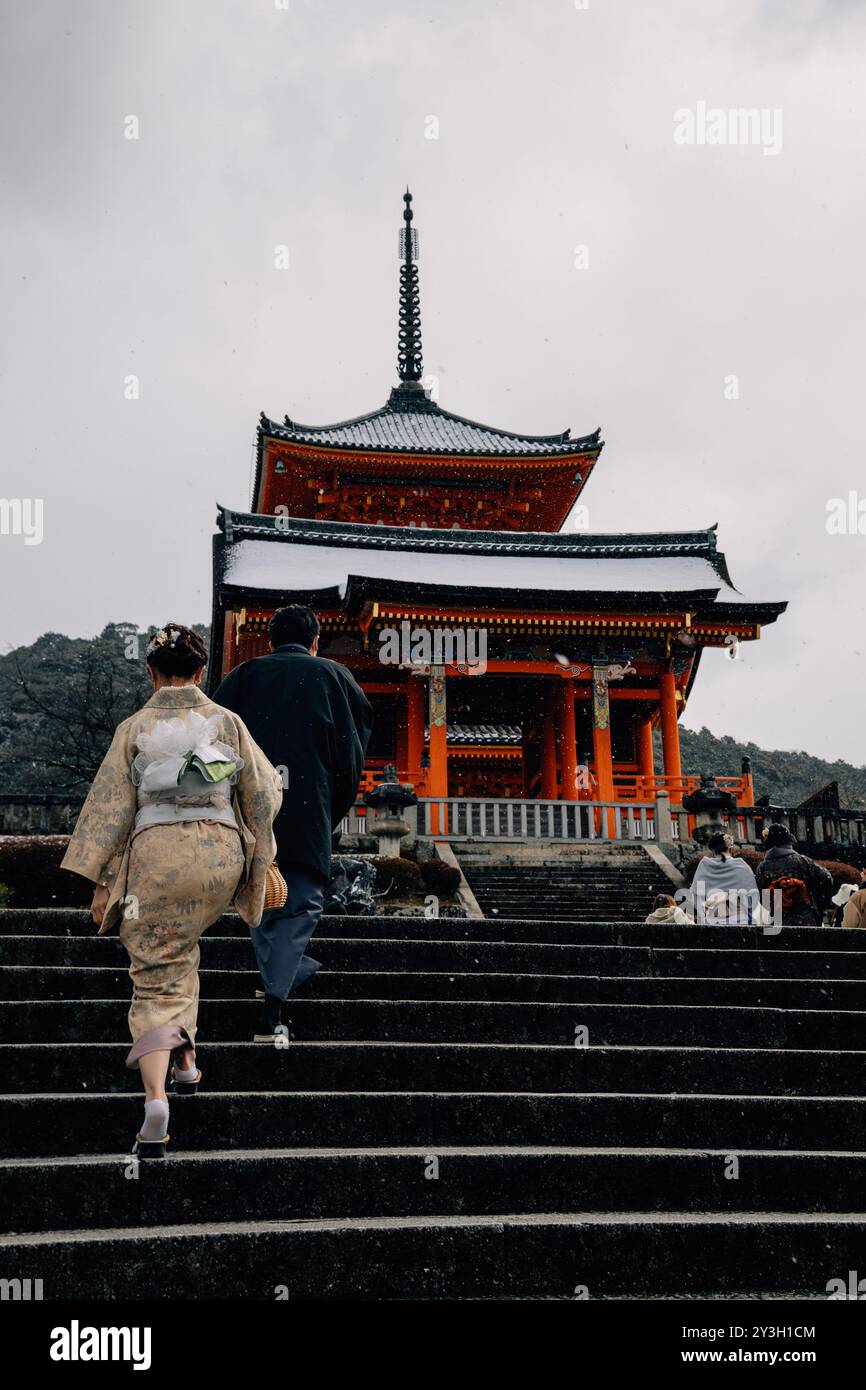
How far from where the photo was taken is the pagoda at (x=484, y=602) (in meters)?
19.2

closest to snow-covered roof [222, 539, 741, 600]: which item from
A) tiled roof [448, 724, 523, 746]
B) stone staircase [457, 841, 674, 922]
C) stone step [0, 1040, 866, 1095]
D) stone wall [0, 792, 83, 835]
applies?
tiled roof [448, 724, 523, 746]

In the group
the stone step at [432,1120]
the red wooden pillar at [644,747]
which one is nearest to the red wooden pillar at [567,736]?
the red wooden pillar at [644,747]

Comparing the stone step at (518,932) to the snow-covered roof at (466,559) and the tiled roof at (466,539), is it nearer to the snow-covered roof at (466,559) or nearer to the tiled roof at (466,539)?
the snow-covered roof at (466,559)

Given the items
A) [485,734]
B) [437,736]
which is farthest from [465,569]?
[437,736]

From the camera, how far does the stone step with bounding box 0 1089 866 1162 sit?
13.0 feet

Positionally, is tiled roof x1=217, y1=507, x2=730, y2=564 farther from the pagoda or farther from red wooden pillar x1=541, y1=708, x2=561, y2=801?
red wooden pillar x1=541, y1=708, x2=561, y2=801

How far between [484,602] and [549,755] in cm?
355

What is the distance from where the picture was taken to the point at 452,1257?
3.47 m

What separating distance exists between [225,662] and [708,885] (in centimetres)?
1711

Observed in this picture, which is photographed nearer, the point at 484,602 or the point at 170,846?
the point at 170,846

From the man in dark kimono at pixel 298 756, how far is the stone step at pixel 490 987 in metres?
0.59

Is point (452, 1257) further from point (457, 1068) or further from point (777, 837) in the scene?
point (777, 837)
